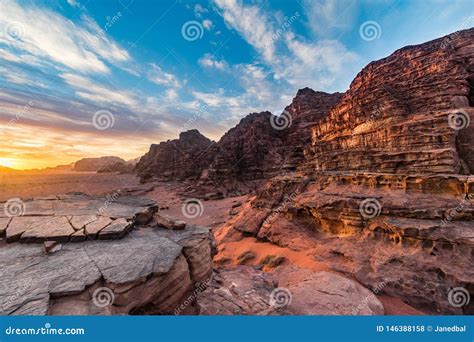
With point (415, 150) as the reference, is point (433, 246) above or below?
below

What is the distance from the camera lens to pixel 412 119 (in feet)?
36.6

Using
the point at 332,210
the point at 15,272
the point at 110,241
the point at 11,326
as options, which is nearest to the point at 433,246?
the point at 332,210

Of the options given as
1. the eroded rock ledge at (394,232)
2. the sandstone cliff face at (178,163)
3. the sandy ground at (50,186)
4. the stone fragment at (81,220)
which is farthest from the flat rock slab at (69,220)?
the sandstone cliff face at (178,163)

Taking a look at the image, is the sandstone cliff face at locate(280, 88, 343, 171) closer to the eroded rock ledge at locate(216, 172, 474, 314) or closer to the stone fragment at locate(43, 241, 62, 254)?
the eroded rock ledge at locate(216, 172, 474, 314)

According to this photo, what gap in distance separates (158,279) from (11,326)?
220cm

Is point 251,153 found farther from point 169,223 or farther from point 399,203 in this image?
point 169,223

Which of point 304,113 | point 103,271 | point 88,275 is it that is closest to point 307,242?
point 103,271

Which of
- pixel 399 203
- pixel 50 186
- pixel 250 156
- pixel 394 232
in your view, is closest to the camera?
pixel 394 232

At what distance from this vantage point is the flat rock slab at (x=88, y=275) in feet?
11.4

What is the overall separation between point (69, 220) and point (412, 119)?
15.8 meters

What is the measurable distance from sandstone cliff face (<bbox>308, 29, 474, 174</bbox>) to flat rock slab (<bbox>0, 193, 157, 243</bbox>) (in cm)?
1142

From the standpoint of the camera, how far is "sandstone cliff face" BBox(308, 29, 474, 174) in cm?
961

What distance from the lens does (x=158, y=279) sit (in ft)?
14.7

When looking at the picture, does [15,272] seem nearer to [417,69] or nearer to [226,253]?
[226,253]
